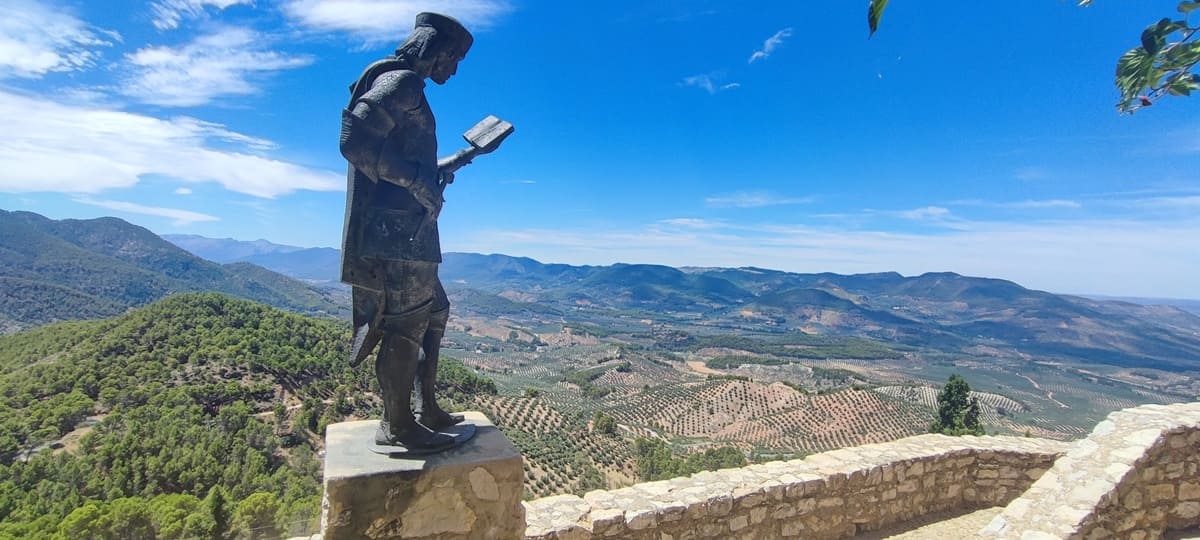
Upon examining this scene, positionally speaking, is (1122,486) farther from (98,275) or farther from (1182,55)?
(98,275)

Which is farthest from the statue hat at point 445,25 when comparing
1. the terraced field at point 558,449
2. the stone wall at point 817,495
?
the terraced field at point 558,449

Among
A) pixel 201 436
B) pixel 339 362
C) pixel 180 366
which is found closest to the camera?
pixel 201 436

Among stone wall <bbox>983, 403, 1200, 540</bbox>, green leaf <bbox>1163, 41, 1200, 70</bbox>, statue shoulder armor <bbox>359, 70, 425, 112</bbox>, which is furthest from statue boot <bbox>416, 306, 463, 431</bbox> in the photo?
stone wall <bbox>983, 403, 1200, 540</bbox>

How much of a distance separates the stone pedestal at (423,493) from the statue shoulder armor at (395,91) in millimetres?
1842

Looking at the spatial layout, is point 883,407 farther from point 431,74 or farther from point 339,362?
point 431,74

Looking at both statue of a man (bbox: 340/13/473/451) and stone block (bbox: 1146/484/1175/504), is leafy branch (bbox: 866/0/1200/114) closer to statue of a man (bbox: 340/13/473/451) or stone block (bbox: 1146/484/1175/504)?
statue of a man (bbox: 340/13/473/451)

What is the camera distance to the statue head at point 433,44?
2.90 metres

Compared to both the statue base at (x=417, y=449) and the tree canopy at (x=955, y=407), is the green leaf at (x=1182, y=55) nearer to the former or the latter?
the statue base at (x=417, y=449)

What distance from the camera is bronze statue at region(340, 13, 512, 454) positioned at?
9.08 ft

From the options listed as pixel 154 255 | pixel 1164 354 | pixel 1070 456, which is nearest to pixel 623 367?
pixel 1070 456

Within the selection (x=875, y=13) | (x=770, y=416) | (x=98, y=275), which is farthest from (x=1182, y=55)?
(x=98, y=275)

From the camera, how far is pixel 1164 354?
6407 inches

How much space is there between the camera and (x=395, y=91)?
270 cm

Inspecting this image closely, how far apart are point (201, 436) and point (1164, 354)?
23729 cm
